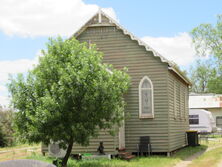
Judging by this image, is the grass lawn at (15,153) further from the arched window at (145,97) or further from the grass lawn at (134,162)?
the arched window at (145,97)

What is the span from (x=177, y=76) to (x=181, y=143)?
4269mm

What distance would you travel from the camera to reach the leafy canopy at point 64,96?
46.9ft

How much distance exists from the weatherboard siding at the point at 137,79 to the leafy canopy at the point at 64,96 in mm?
4914

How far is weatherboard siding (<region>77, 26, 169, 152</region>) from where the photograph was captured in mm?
20047

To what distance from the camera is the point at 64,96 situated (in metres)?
14.3

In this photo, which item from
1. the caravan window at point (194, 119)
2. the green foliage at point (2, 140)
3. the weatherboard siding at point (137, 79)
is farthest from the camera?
the caravan window at point (194, 119)

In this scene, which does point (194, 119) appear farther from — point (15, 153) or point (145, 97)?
point (15, 153)

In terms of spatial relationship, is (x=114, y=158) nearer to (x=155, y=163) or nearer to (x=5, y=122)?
(x=155, y=163)

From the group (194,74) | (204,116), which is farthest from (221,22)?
(194,74)

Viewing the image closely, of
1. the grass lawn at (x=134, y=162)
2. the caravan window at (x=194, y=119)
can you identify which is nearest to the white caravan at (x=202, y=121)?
the caravan window at (x=194, y=119)

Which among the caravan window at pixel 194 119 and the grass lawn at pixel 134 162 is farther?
the caravan window at pixel 194 119

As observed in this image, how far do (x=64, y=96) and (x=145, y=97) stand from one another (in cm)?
708

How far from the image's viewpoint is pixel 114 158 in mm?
18422

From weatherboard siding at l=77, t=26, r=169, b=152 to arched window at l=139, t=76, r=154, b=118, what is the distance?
18 cm
